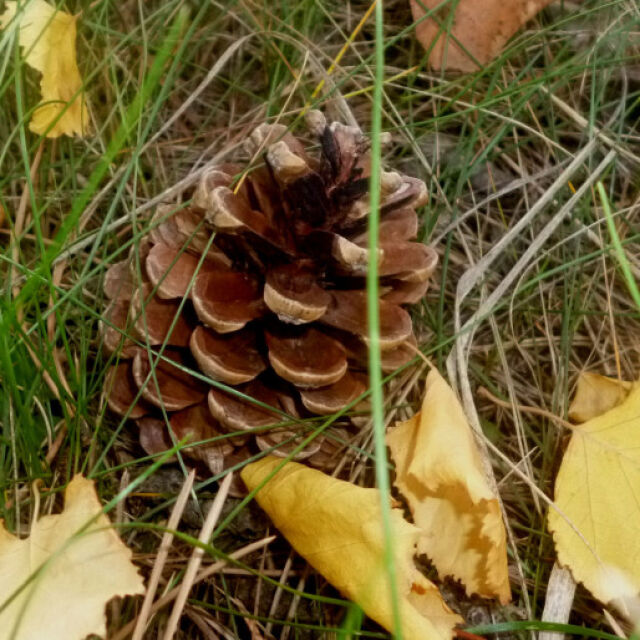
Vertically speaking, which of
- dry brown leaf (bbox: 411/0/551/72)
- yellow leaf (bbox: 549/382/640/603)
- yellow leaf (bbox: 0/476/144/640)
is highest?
dry brown leaf (bbox: 411/0/551/72)

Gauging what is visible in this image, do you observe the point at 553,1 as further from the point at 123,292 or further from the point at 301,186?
the point at 123,292

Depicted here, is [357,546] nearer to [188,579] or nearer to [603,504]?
[188,579]

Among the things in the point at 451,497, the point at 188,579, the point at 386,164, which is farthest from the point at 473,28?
the point at 188,579

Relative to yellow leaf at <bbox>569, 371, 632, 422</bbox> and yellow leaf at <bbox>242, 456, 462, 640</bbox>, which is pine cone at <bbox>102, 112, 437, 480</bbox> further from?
yellow leaf at <bbox>569, 371, 632, 422</bbox>

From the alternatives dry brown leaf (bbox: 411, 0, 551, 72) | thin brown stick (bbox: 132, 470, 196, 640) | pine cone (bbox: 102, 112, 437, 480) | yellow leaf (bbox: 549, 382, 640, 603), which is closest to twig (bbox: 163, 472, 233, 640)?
thin brown stick (bbox: 132, 470, 196, 640)

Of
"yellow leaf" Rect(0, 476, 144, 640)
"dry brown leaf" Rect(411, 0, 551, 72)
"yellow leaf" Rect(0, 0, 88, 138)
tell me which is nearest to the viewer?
"yellow leaf" Rect(0, 476, 144, 640)

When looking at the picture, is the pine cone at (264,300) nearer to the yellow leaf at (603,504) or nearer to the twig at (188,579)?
the twig at (188,579)

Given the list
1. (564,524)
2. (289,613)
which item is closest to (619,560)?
(564,524)
